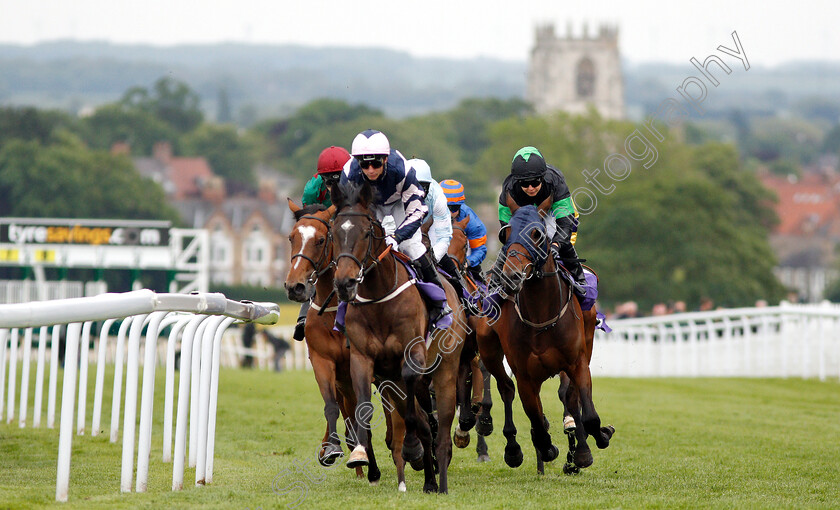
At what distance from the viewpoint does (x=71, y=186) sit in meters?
75.2

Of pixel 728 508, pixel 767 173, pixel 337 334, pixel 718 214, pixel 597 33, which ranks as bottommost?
pixel 728 508

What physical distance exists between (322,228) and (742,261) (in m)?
51.5

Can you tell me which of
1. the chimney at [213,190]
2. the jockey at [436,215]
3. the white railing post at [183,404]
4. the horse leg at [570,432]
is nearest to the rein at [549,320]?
the jockey at [436,215]

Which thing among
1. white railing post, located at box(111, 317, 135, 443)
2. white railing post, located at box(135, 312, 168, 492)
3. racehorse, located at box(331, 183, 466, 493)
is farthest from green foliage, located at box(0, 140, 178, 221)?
white railing post, located at box(135, 312, 168, 492)

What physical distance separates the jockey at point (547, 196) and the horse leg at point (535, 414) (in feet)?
2.45

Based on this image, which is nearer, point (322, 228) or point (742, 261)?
point (322, 228)

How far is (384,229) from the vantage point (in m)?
7.70

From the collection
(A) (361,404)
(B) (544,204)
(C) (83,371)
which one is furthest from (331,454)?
(C) (83,371)

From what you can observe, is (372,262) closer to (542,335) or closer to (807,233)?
(542,335)

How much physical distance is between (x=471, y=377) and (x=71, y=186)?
68.8 m

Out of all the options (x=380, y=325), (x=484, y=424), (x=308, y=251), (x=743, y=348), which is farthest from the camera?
(x=743, y=348)

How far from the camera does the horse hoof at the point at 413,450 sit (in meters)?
7.50

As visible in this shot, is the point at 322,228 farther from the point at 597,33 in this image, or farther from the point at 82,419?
the point at 597,33

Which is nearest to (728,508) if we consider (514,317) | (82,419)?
(514,317)
